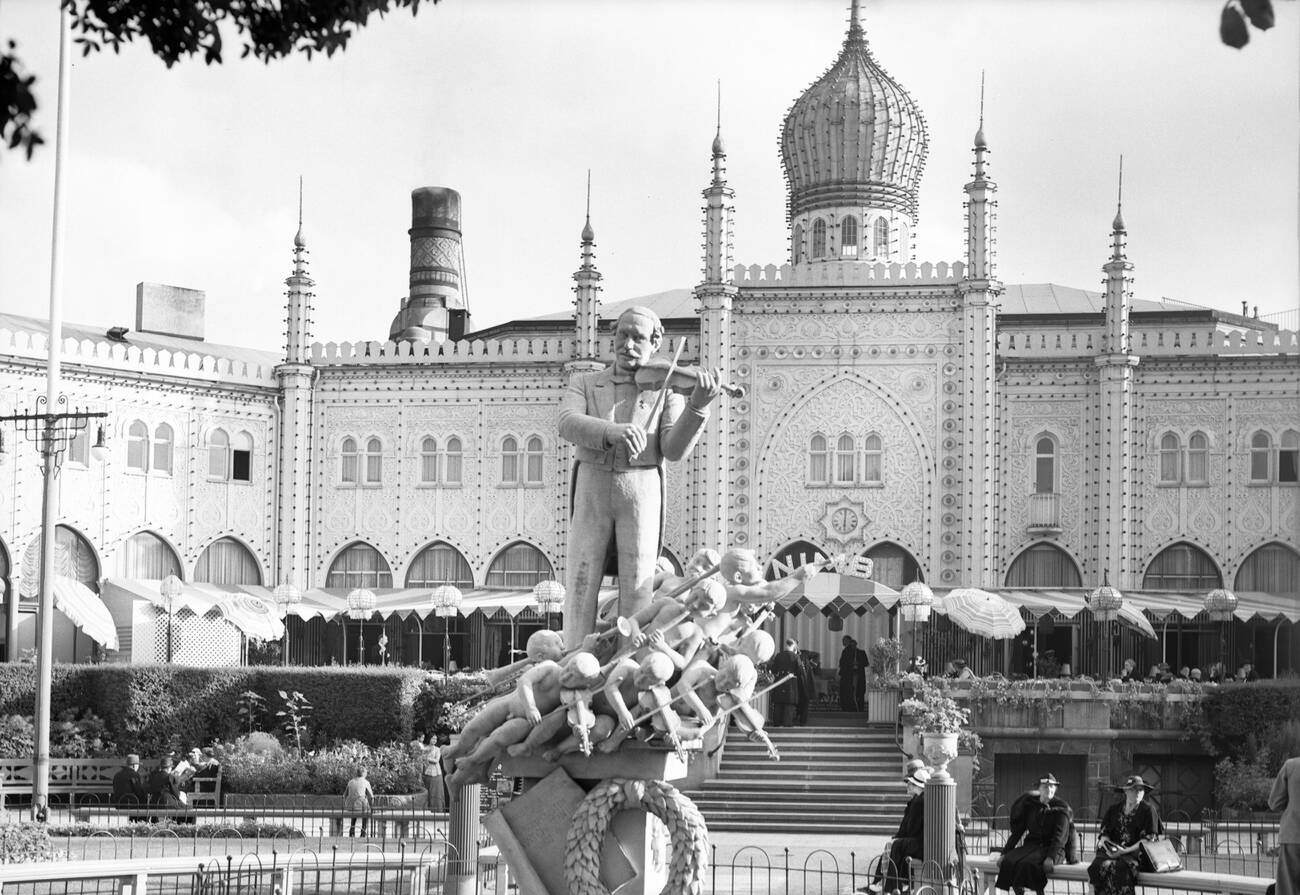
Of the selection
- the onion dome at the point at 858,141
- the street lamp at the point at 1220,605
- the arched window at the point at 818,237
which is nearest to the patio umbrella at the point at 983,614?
the street lamp at the point at 1220,605

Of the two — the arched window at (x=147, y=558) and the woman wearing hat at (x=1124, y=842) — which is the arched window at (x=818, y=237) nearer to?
the arched window at (x=147, y=558)

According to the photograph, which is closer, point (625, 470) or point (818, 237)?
point (625, 470)

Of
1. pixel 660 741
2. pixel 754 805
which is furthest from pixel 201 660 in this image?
pixel 660 741

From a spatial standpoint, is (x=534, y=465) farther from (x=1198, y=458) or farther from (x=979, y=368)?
(x=1198, y=458)

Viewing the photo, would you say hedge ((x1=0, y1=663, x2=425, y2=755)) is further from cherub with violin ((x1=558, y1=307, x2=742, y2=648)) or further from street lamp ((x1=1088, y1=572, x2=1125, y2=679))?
cherub with violin ((x1=558, y1=307, x2=742, y2=648))

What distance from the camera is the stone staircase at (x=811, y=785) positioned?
2836 cm

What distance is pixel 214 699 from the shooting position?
35375 millimetres

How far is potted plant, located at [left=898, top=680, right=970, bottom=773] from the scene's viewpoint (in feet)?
101

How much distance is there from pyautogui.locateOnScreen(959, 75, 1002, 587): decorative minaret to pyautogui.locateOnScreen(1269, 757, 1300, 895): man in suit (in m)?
29.5

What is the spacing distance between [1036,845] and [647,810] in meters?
5.06

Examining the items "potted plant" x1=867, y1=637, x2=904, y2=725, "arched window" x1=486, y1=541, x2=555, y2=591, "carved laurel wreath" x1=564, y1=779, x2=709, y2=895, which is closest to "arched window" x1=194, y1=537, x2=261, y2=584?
"arched window" x1=486, y1=541, x2=555, y2=591

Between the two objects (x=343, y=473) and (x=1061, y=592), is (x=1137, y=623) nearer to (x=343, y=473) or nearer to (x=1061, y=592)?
(x=1061, y=592)

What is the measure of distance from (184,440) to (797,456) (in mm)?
14743

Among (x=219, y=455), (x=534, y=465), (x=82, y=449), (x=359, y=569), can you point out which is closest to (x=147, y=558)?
(x=82, y=449)
